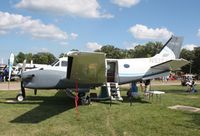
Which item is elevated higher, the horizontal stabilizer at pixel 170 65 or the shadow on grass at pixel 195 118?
the horizontal stabilizer at pixel 170 65

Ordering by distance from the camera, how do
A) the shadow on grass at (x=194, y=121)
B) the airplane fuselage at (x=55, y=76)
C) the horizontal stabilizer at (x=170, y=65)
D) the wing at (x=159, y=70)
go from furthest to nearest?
the wing at (x=159, y=70)
the horizontal stabilizer at (x=170, y=65)
the airplane fuselage at (x=55, y=76)
the shadow on grass at (x=194, y=121)

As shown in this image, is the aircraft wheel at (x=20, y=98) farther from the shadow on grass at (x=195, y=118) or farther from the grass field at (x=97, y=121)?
the shadow on grass at (x=195, y=118)

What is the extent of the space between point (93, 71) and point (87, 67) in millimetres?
685

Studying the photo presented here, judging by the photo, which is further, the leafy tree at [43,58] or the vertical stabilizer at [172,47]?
the leafy tree at [43,58]

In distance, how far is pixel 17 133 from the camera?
895 centimetres

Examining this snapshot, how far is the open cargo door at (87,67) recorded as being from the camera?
10.9 meters

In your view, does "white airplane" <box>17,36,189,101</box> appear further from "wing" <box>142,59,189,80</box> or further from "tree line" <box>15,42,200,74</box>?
"tree line" <box>15,42,200,74</box>

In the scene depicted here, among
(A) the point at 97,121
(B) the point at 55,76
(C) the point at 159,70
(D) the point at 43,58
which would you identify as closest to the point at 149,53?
(D) the point at 43,58

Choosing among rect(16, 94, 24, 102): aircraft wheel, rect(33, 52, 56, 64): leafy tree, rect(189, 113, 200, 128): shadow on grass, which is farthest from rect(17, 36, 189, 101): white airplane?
rect(33, 52, 56, 64): leafy tree

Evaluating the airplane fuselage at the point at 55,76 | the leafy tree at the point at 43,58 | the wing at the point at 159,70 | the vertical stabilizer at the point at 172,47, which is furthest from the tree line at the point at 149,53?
the airplane fuselage at the point at 55,76

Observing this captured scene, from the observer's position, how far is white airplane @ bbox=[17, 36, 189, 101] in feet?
39.0

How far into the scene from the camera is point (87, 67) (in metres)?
12.1

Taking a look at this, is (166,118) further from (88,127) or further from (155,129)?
(88,127)

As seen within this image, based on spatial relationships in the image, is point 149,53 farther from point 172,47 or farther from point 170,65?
point 170,65
